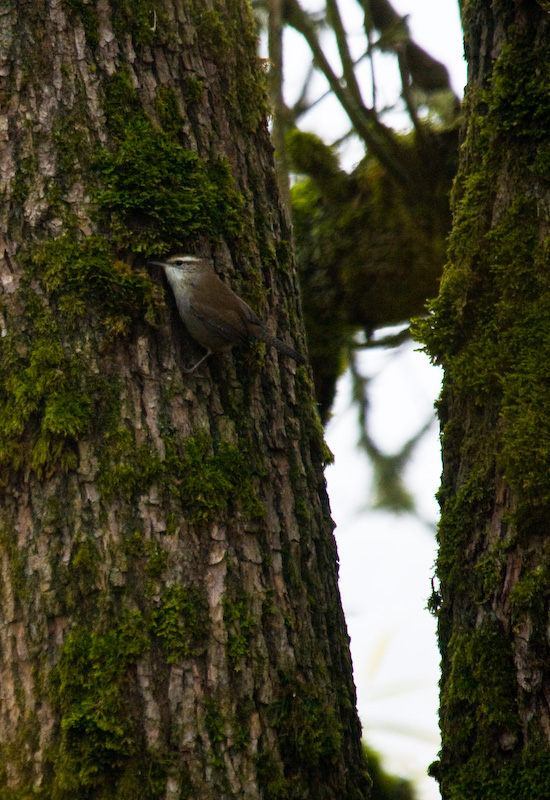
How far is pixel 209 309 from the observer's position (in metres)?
2.50

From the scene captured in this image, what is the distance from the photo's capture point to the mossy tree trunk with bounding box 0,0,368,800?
2096mm

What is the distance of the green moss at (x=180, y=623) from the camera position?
214 centimetres

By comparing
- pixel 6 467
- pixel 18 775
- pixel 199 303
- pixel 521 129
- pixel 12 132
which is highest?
pixel 12 132

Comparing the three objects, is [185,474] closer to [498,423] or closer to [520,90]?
[498,423]

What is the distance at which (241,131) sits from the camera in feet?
9.29

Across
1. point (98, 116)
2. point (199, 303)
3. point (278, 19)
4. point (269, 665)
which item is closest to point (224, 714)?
point (269, 665)

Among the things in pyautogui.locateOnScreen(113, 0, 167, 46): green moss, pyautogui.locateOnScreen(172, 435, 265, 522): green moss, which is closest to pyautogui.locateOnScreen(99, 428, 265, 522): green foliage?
pyautogui.locateOnScreen(172, 435, 265, 522): green moss

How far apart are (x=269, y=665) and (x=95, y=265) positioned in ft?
4.02

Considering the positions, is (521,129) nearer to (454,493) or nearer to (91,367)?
(454,493)

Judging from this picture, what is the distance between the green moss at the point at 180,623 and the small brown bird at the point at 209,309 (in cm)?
67

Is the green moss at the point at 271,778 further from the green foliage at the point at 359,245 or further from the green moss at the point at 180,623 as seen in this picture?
the green foliage at the point at 359,245

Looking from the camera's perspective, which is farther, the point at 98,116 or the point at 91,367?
the point at 98,116

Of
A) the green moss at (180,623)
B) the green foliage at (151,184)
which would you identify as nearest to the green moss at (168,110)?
the green foliage at (151,184)

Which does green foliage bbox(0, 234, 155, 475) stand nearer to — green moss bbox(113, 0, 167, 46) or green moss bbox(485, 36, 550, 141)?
green moss bbox(113, 0, 167, 46)
